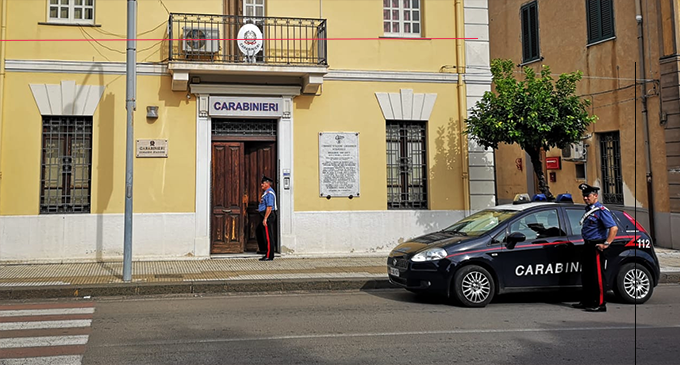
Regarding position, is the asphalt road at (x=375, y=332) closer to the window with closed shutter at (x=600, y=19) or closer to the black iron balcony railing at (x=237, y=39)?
the black iron balcony railing at (x=237, y=39)

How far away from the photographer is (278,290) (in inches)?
388

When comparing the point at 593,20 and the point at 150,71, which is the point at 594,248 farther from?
the point at 593,20

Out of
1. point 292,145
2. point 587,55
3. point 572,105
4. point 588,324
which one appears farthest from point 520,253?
point 587,55

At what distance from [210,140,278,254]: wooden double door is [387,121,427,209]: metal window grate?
2.85 meters

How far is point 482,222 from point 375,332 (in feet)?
10.4

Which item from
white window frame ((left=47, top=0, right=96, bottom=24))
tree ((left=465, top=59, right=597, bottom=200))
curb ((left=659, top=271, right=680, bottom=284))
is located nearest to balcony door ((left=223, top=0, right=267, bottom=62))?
white window frame ((left=47, top=0, right=96, bottom=24))

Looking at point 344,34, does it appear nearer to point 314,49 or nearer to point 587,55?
point 314,49

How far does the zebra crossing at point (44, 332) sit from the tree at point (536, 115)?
339 inches

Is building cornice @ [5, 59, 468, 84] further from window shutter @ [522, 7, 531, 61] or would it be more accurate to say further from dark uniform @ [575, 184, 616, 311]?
window shutter @ [522, 7, 531, 61]

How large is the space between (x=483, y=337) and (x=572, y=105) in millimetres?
7237

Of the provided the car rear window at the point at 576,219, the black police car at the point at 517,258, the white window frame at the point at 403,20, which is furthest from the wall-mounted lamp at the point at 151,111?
the car rear window at the point at 576,219

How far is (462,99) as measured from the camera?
14.1 m

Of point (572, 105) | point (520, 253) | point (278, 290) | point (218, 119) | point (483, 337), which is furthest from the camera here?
point (218, 119)

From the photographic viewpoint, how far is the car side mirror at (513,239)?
822 centimetres
